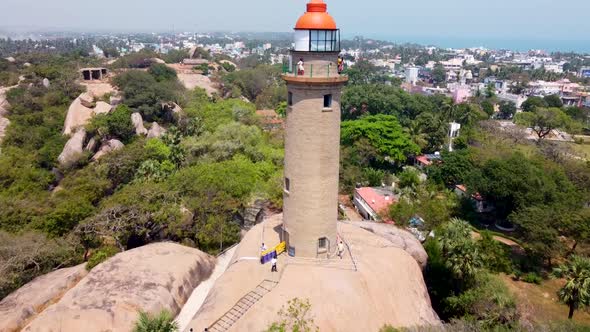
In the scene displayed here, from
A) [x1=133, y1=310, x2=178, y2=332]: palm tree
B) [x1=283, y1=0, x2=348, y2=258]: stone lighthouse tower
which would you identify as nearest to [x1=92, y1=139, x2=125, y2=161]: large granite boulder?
[x1=283, y1=0, x2=348, y2=258]: stone lighthouse tower

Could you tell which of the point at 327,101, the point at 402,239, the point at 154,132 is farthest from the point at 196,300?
the point at 154,132

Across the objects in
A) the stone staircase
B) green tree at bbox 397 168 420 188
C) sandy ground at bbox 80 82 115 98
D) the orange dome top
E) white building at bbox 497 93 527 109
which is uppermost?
the orange dome top

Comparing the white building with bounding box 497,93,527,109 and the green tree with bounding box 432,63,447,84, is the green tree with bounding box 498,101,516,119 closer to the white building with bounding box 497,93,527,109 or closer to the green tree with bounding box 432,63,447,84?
the white building with bounding box 497,93,527,109

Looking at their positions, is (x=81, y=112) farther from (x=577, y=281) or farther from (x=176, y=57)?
(x=176, y=57)

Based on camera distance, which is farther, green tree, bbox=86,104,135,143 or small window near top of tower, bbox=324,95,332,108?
green tree, bbox=86,104,135,143

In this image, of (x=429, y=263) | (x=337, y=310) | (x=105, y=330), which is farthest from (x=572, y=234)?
(x=105, y=330)

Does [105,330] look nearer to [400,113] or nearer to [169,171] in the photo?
[169,171]
